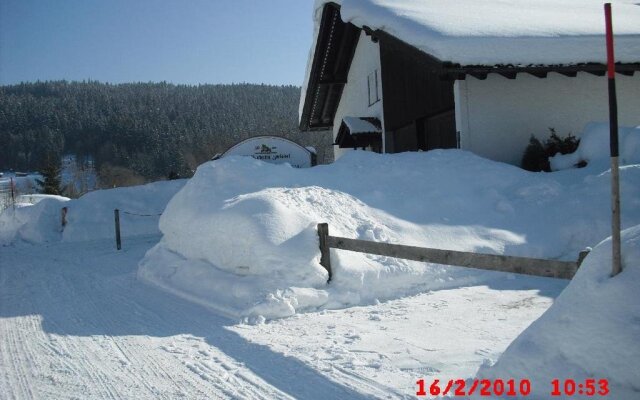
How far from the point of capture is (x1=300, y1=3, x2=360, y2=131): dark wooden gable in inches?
766

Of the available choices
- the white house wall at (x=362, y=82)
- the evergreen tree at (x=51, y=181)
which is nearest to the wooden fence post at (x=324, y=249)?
the white house wall at (x=362, y=82)

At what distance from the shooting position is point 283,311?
6.79 meters

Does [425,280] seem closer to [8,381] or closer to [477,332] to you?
[477,332]

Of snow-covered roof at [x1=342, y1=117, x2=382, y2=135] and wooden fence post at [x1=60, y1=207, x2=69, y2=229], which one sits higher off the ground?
snow-covered roof at [x1=342, y1=117, x2=382, y2=135]

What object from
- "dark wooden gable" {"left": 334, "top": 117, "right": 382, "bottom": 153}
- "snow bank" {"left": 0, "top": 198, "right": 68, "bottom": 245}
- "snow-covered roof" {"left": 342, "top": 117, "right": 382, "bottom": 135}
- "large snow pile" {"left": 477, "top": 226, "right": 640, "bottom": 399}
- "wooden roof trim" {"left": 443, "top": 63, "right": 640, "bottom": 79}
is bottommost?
"snow bank" {"left": 0, "top": 198, "right": 68, "bottom": 245}

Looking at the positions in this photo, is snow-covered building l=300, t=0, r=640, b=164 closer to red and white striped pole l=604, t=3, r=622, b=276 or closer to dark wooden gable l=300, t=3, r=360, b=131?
dark wooden gable l=300, t=3, r=360, b=131

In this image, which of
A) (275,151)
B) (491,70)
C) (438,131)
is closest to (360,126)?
(438,131)

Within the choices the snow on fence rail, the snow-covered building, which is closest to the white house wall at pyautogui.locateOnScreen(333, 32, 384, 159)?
the snow-covered building

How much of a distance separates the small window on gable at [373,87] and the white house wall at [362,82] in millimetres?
140

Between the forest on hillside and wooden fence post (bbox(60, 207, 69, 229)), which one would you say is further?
the forest on hillside

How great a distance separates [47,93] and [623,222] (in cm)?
11804

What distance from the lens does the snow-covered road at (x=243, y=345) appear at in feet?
14.8

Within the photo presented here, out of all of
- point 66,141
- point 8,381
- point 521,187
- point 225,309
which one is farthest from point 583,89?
point 66,141

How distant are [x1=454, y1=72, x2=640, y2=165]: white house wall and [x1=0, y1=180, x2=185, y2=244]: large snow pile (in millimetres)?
12495
